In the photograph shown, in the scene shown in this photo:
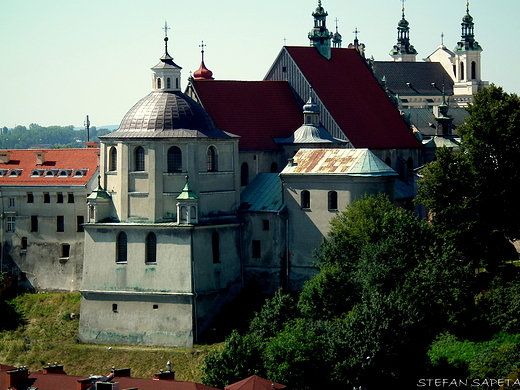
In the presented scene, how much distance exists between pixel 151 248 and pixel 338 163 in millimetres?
11330

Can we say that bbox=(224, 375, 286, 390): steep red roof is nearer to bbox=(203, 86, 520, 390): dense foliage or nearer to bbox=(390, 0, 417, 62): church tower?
bbox=(203, 86, 520, 390): dense foliage

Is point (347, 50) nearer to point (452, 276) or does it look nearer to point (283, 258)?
point (283, 258)

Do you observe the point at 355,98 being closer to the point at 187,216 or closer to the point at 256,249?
the point at 256,249

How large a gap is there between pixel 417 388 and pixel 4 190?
35.0m

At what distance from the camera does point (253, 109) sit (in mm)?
78625

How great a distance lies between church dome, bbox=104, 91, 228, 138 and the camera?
69000 millimetres

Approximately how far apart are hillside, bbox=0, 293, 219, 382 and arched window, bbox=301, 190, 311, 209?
9.43 meters

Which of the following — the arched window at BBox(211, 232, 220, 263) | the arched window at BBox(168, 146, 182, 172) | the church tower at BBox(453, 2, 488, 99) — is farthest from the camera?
the church tower at BBox(453, 2, 488, 99)

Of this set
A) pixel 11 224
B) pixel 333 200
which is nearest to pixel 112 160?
pixel 333 200

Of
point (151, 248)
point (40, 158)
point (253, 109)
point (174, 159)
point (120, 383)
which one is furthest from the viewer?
point (40, 158)

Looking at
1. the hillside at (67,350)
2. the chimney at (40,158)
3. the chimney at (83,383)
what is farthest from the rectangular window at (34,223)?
the chimney at (83,383)

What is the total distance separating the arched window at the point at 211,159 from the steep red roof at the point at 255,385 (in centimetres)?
2020

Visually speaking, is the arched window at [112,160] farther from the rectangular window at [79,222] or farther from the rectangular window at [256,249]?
the rectangular window at [79,222]

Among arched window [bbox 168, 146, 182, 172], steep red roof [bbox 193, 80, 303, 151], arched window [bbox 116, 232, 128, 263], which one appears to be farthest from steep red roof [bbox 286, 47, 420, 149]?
arched window [bbox 116, 232, 128, 263]
